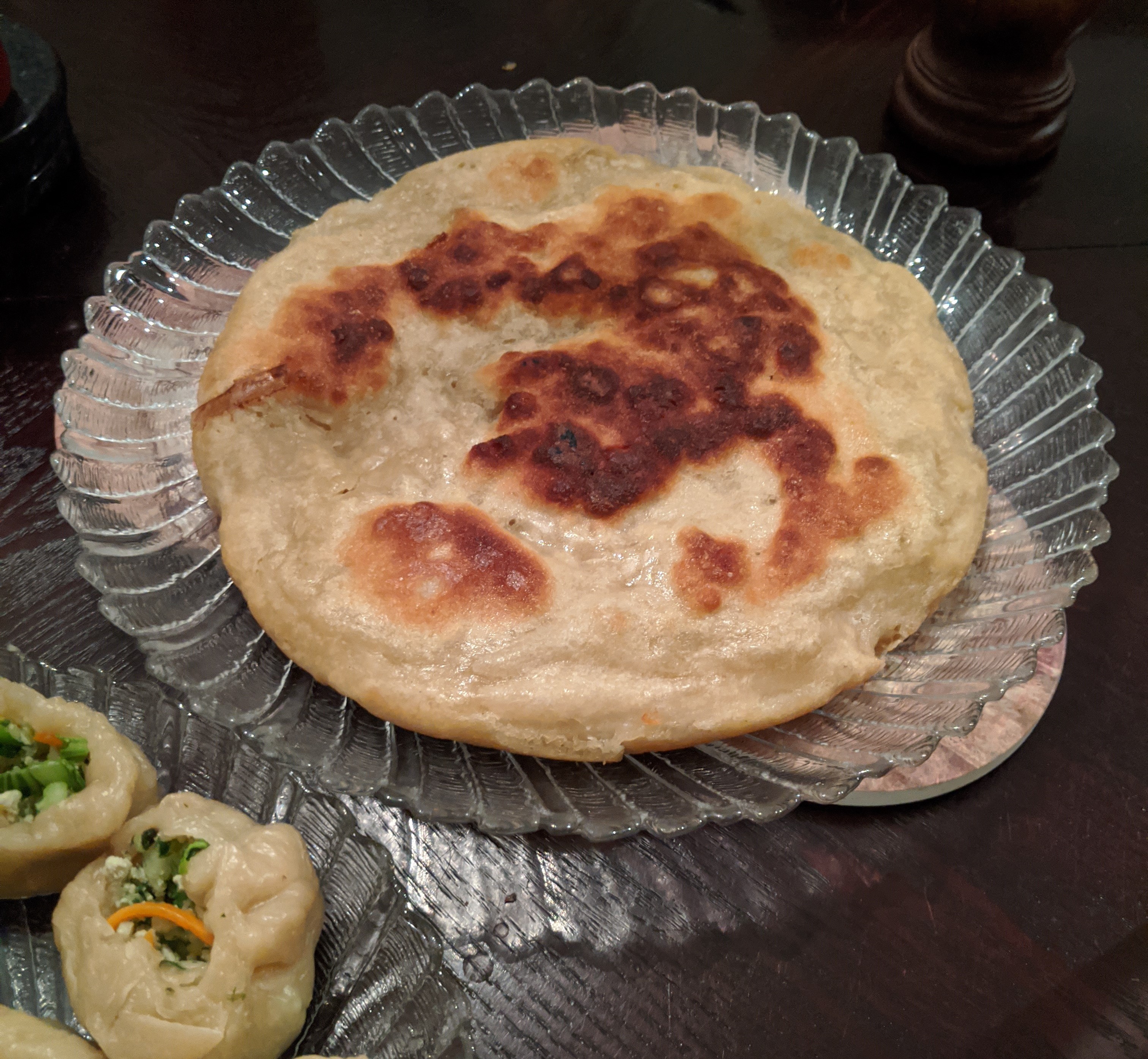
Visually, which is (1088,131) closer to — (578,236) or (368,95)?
(578,236)

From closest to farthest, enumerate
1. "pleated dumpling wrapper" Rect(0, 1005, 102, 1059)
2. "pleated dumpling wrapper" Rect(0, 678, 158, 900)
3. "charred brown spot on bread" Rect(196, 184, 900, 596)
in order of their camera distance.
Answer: "pleated dumpling wrapper" Rect(0, 1005, 102, 1059)
"pleated dumpling wrapper" Rect(0, 678, 158, 900)
"charred brown spot on bread" Rect(196, 184, 900, 596)

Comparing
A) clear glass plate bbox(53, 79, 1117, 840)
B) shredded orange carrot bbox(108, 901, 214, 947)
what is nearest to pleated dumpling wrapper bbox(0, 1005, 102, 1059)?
shredded orange carrot bbox(108, 901, 214, 947)

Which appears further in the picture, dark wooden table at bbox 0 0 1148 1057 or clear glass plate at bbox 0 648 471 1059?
dark wooden table at bbox 0 0 1148 1057

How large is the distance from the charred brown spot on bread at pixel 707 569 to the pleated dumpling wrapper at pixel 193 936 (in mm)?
586

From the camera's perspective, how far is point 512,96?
1.98 metres

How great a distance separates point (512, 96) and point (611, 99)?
0.68ft

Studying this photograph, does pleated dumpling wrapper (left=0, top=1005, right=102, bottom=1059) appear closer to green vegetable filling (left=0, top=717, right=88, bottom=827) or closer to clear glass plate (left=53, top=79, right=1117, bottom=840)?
green vegetable filling (left=0, top=717, right=88, bottom=827)

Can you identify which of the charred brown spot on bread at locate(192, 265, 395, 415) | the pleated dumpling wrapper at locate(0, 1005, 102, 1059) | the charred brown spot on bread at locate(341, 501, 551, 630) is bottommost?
the pleated dumpling wrapper at locate(0, 1005, 102, 1059)

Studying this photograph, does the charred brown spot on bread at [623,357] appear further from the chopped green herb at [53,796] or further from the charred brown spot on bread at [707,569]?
the chopped green herb at [53,796]

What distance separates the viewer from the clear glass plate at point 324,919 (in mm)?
1096

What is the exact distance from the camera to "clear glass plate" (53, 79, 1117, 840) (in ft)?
3.94

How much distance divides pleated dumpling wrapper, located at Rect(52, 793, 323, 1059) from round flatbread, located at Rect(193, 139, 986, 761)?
0.75 feet

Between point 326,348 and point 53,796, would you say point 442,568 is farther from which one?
point 53,796

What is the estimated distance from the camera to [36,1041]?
41.4 inches
